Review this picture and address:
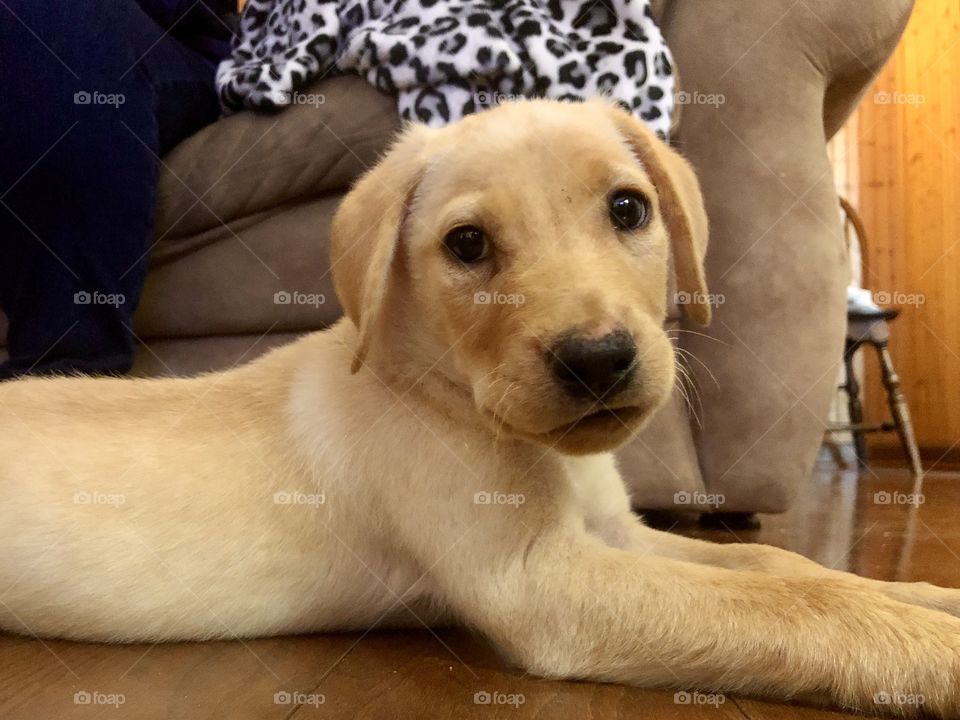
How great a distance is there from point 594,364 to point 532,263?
1.09ft

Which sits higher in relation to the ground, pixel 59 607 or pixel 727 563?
pixel 59 607

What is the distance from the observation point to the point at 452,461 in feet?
5.41

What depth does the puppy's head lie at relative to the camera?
54.8 inches

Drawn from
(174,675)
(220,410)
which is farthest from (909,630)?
(220,410)

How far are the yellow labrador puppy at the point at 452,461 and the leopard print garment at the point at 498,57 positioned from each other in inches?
26.9

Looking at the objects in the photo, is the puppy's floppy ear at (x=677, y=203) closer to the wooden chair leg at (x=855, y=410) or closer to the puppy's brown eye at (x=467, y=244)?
the puppy's brown eye at (x=467, y=244)

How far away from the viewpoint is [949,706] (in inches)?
46.9

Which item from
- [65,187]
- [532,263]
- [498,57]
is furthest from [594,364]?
[65,187]

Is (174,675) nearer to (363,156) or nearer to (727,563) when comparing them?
(727,563)

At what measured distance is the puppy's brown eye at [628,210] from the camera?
169 cm

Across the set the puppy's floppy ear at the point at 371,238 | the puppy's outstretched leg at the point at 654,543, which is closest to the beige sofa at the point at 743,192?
the puppy's outstretched leg at the point at 654,543

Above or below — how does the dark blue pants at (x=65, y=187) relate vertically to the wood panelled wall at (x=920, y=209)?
above

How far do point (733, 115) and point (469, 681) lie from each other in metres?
2.21

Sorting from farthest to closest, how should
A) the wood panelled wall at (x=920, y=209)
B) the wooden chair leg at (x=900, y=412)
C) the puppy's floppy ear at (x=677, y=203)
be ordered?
the wood panelled wall at (x=920, y=209) → the wooden chair leg at (x=900, y=412) → the puppy's floppy ear at (x=677, y=203)
